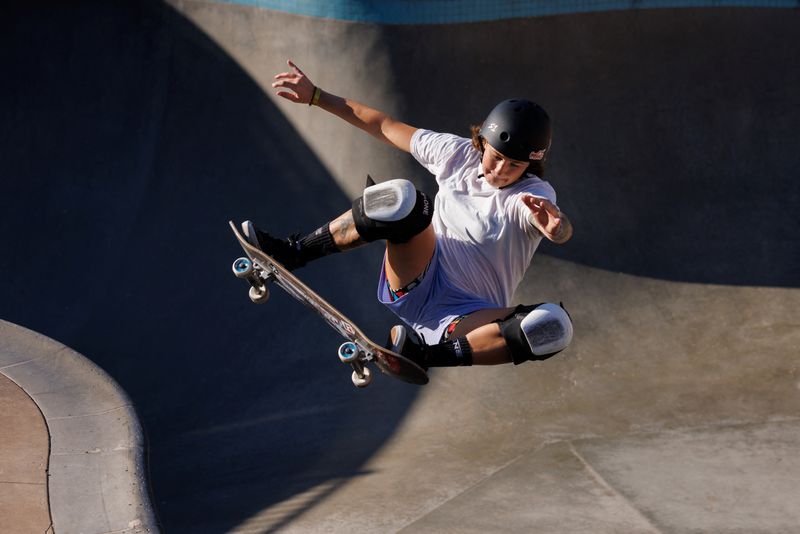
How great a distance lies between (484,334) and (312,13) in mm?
5636

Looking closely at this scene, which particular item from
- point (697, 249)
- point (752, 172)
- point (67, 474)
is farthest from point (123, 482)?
point (752, 172)

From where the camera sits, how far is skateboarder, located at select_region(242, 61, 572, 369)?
536 centimetres

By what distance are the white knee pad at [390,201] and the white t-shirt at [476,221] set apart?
1.32 ft

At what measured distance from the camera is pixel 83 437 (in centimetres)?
638

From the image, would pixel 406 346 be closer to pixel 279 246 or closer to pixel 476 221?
pixel 476 221

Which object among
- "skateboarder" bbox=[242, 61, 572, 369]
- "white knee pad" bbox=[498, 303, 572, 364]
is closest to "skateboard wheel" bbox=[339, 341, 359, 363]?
"skateboarder" bbox=[242, 61, 572, 369]

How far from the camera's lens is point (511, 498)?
6711mm

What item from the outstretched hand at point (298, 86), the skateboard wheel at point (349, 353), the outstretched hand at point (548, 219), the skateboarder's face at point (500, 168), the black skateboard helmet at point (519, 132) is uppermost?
the outstretched hand at point (298, 86)

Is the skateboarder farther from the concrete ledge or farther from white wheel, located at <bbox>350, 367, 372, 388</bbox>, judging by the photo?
the concrete ledge

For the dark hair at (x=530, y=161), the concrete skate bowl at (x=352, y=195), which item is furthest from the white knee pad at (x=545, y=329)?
the concrete skate bowl at (x=352, y=195)

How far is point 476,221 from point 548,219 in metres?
0.56

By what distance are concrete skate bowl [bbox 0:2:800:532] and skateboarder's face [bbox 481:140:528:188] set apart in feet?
8.77

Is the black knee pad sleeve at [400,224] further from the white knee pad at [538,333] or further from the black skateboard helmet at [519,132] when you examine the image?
the white knee pad at [538,333]

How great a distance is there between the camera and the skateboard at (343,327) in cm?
539
